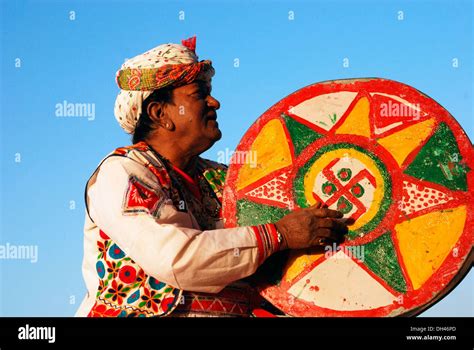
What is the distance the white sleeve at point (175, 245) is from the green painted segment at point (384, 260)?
52 centimetres

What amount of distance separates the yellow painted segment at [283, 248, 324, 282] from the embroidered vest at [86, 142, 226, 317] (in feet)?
1.70

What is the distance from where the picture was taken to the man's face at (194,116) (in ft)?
16.2

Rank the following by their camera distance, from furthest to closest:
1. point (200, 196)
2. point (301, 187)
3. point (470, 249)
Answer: point (200, 196)
point (301, 187)
point (470, 249)

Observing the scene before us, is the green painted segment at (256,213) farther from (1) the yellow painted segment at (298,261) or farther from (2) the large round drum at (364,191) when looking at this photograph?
(1) the yellow painted segment at (298,261)

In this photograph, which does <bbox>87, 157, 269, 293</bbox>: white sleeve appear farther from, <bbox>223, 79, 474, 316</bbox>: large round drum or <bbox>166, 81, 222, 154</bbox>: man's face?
<bbox>166, 81, 222, 154</bbox>: man's face

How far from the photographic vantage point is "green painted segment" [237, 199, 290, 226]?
4645 millimetres

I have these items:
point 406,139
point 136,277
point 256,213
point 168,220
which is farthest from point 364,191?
point 136,277

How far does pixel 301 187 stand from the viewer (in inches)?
183

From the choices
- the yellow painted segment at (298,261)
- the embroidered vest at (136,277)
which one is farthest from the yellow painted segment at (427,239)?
the embroidered vest at (136,277)

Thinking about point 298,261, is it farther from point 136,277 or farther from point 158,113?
point 158,113

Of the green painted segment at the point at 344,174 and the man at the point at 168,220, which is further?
the green painted segment at the point at 344,174
